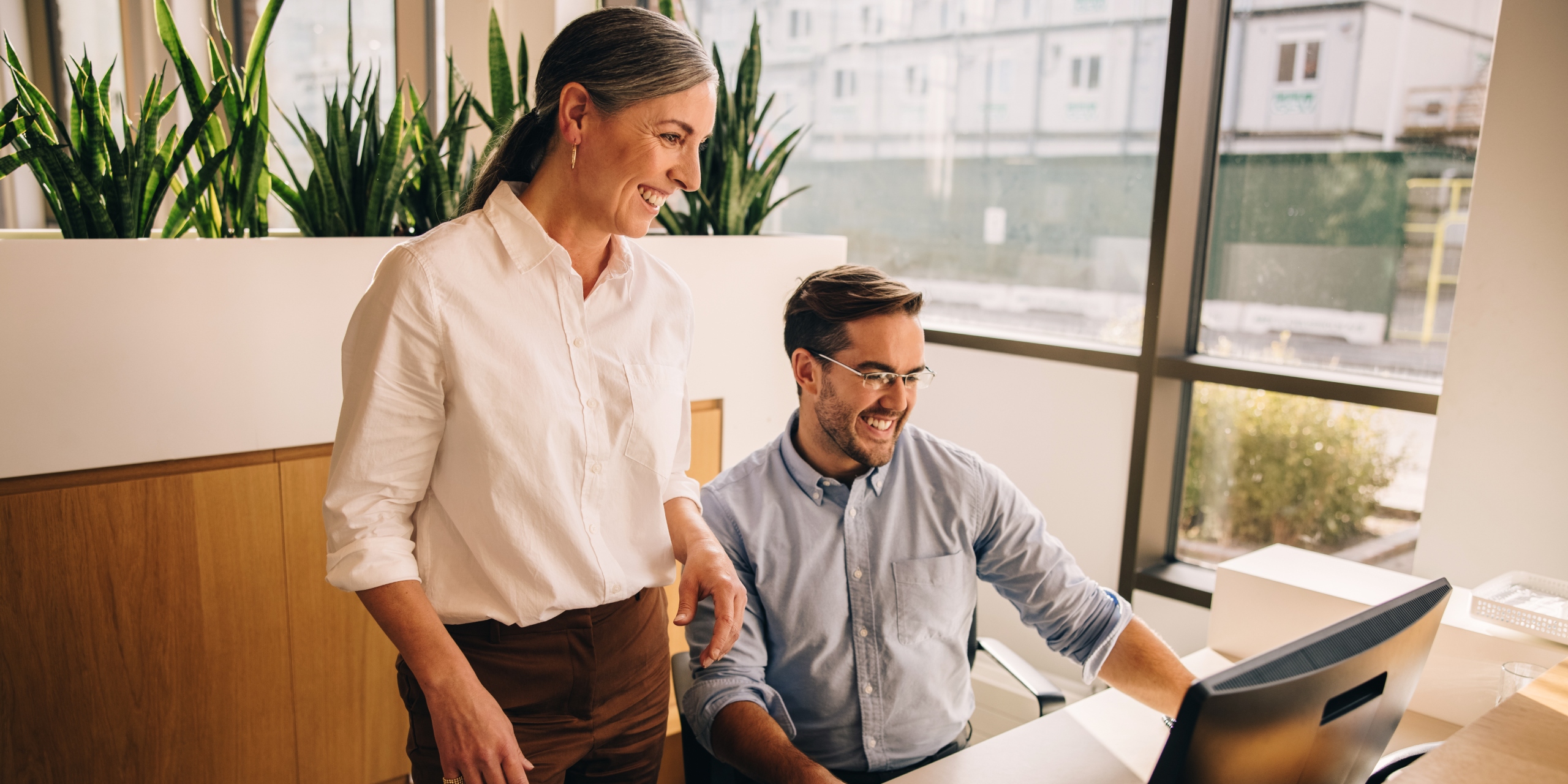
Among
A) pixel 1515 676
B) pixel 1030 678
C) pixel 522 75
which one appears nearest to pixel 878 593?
pixel 1030 678

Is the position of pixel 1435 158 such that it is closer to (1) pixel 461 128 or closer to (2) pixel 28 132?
(1) pixel 461 128

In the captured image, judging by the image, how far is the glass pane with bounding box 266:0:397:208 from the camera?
162 inches

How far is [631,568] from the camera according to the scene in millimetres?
1232

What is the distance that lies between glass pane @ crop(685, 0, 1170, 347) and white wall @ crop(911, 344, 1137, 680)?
0.70ft

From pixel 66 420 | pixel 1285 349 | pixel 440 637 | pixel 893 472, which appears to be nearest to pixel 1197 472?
pixel 1285 349

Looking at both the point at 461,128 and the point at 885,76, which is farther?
the point at 885,76

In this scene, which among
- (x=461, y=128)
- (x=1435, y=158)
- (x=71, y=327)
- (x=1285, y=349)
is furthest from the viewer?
(x=1285, y=349)

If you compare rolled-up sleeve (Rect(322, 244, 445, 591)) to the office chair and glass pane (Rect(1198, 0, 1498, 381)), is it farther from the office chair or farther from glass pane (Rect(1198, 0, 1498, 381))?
glass pane (Rect(1198, 0, 1498, 381))

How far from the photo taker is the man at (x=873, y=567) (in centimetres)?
156

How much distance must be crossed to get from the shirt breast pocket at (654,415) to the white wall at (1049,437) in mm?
1954

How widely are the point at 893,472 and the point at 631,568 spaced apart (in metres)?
0.60

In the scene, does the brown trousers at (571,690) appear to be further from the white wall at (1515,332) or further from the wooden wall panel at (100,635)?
the white wall at (1515,332)

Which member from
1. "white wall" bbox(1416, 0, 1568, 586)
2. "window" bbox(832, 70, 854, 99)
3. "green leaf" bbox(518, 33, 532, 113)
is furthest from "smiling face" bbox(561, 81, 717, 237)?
"window" bbox(832, 70, 854, 99)

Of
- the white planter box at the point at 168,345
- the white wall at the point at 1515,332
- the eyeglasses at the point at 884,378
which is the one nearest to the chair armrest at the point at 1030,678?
the eyeglasses at the point at 884,378
